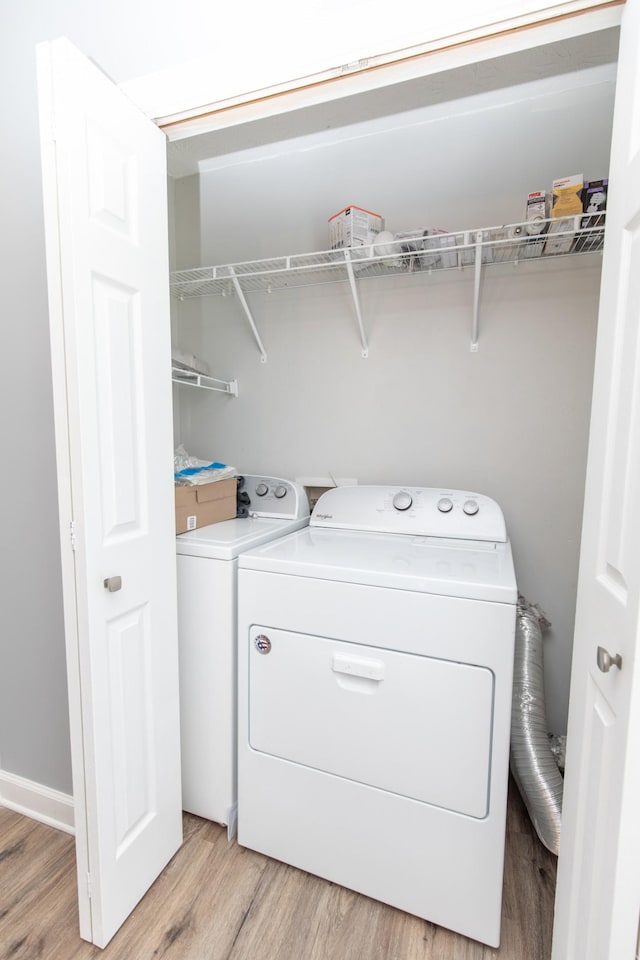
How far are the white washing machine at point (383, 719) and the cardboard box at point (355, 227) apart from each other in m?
1.15

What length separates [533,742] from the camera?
1.46m

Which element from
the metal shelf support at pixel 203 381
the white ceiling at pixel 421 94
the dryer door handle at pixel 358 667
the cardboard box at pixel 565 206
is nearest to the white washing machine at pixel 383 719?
the dryer door handle at pixel 358 667

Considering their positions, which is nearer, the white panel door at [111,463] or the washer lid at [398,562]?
the white panel door at [111,463]

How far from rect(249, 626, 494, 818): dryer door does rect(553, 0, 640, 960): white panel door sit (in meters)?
0.22

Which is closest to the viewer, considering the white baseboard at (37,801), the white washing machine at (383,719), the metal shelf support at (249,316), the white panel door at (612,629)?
the white panel door at (612,629)

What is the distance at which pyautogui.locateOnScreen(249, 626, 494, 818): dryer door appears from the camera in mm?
1071

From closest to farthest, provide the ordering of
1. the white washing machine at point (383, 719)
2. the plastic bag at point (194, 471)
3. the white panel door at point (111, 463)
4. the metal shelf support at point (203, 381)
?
1. the white panel door at point (111, 463)
2. the white washing machine at point (383, 719)
3. the plastic bag at point (194, 471)
4. the metal shelf support at point (203, 381)

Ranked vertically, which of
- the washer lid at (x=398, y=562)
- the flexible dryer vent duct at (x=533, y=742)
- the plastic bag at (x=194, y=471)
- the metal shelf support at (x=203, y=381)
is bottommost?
the flexible dryer vent duct at (x=533, y=742)

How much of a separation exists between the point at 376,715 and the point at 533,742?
675 mm

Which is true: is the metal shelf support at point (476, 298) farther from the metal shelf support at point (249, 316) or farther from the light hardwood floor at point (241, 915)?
the light hardwood floor at point (241, 915)

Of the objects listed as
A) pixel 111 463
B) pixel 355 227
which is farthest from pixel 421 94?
pixel 111 463

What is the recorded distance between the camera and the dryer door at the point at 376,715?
3.51ft

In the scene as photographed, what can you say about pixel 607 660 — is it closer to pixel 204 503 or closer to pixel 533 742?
pixel 533 742

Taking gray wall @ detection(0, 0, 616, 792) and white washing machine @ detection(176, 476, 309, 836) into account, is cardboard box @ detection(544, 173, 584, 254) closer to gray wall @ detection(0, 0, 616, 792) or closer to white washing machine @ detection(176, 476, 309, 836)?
gray wall @ detection(0, 0, 616, 792)
